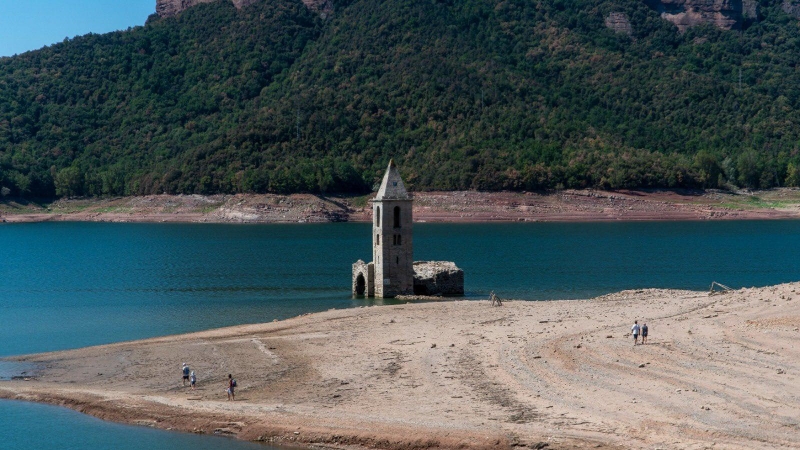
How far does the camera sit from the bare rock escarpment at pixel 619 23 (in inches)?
6949

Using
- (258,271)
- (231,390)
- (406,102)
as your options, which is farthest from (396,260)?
(406,102)

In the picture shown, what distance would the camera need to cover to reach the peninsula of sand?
22.2 metres

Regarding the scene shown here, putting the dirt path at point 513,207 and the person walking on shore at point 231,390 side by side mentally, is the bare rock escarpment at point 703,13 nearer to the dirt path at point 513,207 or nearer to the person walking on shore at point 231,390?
the dirt path at point 513,207

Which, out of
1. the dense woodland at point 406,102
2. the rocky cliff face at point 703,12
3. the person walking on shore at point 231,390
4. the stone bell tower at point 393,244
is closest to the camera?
the person walking on shore at point 231,390

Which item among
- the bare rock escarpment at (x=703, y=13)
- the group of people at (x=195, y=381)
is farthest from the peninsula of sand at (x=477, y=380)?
the bare rock escarpment at (x=703, y=13)

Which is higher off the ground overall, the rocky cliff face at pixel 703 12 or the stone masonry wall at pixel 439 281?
the rocky cliff face at pixel 703 12

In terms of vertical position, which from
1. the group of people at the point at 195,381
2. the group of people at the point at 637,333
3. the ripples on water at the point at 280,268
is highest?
the group of people at the point at 637,333

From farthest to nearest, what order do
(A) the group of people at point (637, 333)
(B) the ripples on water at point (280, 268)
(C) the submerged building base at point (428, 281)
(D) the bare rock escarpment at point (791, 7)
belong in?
(D) the bare rock escarpment at point (791, 7) < (C) the submerged building base at point (428, 281) < (B) the ripples on water at point (280, 268) < (A) the group of people at point (637, 333)

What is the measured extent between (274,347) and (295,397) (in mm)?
6981

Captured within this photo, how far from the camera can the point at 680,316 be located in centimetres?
→ 3388

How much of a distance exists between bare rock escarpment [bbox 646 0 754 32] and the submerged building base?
14651 centimetres

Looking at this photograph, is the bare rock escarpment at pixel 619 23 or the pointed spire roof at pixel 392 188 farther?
the bare rock escarpment at pixel 619 23

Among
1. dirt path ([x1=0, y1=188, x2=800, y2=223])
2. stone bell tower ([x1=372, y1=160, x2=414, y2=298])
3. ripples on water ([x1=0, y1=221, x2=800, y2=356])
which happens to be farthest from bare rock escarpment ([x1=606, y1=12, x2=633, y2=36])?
stone bell tower ([x1=372, y1=160, x2=414, y2=298])

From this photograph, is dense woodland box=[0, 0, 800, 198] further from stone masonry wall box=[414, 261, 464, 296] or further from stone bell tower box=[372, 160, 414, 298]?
stone bell tower box=[372, 160, 414, 298]
